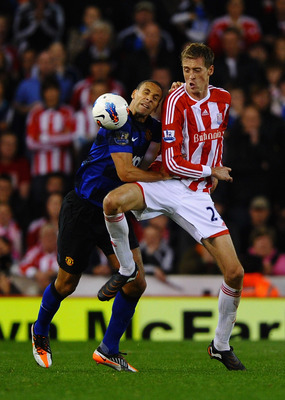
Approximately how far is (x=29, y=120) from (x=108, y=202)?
21.5ft

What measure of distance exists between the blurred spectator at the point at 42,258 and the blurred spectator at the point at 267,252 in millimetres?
2732

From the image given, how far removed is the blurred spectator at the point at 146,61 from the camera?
13.8 meters

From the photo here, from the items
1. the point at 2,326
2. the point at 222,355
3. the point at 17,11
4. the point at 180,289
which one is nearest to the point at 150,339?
the point at 180,289

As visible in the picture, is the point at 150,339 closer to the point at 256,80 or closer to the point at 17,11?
the point at 256,80

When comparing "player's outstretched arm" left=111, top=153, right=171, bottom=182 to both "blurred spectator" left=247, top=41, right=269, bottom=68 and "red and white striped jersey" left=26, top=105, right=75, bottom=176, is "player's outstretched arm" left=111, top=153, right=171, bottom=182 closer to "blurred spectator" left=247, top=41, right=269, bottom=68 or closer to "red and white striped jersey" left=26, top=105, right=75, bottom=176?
"red and white striped jersey" left=26, top=105, right=75, bottom=176

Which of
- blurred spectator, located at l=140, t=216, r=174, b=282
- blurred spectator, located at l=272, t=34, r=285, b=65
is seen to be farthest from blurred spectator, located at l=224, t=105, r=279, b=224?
blurred spectator, located at l=272, t=34, r=285, b=65

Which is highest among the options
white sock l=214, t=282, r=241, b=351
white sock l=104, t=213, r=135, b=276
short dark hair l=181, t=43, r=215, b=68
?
short dark hair l=181, t=43, r=215, b=68

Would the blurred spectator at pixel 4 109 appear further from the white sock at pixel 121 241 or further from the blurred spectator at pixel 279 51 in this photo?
the white sock at pixel 121 241

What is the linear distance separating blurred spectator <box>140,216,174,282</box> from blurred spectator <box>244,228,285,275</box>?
1.18 metres

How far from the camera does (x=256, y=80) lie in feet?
45.0

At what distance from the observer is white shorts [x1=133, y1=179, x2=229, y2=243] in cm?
712

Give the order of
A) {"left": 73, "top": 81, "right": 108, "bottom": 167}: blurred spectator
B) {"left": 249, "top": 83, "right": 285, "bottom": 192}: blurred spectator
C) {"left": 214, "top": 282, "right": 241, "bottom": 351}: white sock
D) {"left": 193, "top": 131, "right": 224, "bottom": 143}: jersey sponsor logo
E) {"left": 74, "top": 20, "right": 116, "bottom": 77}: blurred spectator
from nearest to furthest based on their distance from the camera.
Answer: {"left": 214, "top": 282, "right": 241, "bottom": 351}: white sock < {"left": 193, "top": 131, "right": 224, "bottom": 143}: jersey sponsor logo < {"left": 249, "top": 83, "right": 285, "bottom": 192}: blurred spectator < {"left": 73, "top": 81, "right": 108, "bottom": 167}: blurred spectator < {"left": 74, "top": 20, "right": 116, "bottom": 77}: blurred spectator

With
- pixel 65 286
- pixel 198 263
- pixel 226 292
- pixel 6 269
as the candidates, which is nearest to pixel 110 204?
pixel 65 286

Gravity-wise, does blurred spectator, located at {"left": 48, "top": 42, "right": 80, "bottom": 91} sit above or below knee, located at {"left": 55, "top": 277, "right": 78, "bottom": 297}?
above
